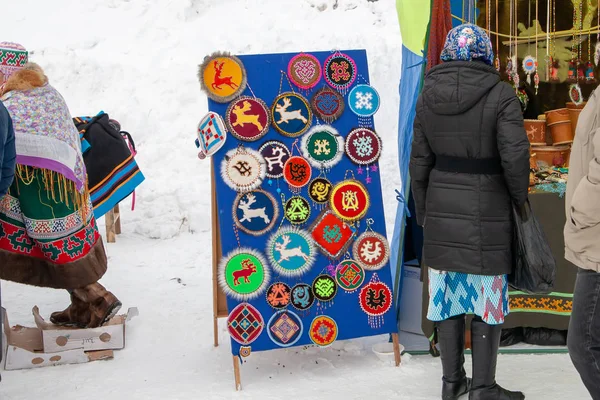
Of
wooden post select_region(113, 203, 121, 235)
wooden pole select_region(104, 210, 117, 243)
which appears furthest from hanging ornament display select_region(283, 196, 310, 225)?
wooden post select_region(113, 203, 121, 235)

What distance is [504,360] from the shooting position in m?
3.79

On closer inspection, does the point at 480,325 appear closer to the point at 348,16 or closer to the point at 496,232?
the point at 496,232

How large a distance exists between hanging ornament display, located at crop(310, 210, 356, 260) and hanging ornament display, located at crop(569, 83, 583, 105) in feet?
6.12

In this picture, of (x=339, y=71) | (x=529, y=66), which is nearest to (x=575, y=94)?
(x=529, y=66)

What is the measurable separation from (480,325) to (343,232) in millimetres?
897

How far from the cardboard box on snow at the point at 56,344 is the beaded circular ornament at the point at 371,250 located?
1.47 meters

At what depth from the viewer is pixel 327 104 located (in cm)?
362

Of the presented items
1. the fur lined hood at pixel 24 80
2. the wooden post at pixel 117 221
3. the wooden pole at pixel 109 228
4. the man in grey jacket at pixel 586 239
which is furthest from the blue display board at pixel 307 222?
the wooden post at pixel 117 221

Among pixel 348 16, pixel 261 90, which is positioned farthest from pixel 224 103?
pixel 348 16

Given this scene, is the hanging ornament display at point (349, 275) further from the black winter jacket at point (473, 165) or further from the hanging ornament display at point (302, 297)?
the black winter jacket at point (473, 165)

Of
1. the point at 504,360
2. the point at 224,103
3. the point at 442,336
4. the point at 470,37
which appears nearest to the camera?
the point at 470,37

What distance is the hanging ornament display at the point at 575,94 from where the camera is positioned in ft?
14.6

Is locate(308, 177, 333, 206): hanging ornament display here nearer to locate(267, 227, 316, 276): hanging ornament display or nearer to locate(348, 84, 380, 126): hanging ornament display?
locate(267, 227, 316, 276): hanging ornament display

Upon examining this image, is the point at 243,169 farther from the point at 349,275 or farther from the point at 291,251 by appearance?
the point at 349,275
